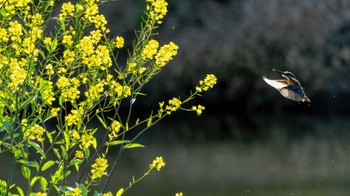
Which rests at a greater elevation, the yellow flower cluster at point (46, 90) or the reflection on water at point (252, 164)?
the yellow flower cluster at point (46, 90)

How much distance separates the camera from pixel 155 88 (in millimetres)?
29062

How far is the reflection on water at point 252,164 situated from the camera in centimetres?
1473

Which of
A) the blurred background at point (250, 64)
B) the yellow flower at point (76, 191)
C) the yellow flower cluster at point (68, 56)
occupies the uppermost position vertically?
the yellow flower cluster at point (68, 56)

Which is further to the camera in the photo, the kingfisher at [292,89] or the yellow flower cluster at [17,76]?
the kingfisher at [292,89]

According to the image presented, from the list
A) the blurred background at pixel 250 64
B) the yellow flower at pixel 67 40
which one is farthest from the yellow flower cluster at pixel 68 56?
the blurred background at pixel 250 64

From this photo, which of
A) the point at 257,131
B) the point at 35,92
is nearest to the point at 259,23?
the point at 257,131

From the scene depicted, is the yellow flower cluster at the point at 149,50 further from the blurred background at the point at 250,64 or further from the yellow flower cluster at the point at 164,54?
the blurred background at the point at 250,64

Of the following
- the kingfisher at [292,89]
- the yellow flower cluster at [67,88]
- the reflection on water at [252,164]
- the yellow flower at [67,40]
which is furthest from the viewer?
the reflection on water at [252,164]

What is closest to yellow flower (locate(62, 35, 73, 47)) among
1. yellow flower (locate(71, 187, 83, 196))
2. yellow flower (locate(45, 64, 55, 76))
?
yellow flower (locate(45, 64, 55, 76))

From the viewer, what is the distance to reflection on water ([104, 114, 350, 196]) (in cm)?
1473

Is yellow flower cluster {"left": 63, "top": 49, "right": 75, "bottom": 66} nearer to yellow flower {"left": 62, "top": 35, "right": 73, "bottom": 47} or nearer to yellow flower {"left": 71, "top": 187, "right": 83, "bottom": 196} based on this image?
yellow flower {"left": 62, "top": 35, "right": 73, "bottom": 47}

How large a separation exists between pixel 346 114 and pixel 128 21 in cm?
717

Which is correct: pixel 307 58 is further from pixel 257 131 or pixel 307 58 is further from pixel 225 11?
pixel 257 131

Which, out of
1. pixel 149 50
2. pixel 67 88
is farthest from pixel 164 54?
pixel 67 88
